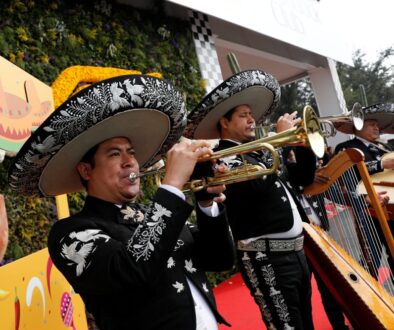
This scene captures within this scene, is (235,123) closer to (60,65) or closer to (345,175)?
(345,175)

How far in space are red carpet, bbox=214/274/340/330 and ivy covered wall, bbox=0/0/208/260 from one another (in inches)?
79.5

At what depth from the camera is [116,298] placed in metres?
1.59

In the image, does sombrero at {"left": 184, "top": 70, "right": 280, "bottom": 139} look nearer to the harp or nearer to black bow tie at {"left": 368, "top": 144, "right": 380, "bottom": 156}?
the harp

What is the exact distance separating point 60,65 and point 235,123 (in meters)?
2.25

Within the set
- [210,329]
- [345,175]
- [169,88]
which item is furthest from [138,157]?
[345,175]

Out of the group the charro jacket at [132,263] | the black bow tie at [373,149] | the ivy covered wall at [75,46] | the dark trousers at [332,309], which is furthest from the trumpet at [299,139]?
the black bow tie at [373,149]

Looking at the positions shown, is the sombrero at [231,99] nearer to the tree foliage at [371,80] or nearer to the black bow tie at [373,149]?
the black bow tie at [373,149]

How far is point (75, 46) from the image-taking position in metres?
4.60

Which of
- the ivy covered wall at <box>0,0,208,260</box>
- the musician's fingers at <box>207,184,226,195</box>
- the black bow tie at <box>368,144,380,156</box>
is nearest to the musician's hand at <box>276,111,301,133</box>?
the musician's fingers at <box>207,184,226,195</box>

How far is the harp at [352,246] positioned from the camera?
2.72 m

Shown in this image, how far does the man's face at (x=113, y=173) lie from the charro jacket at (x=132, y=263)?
5 cm

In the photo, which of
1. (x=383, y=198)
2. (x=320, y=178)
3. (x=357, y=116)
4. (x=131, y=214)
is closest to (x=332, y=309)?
(x=383, y=198)

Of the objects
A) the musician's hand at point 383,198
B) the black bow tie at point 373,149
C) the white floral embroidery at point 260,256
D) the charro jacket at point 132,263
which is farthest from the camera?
the black bow tie at point 373,149

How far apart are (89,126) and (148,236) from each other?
0.47 metres
